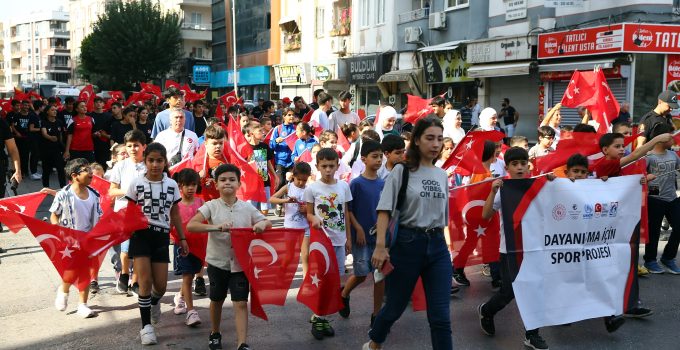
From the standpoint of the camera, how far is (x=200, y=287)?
7383 millimetres

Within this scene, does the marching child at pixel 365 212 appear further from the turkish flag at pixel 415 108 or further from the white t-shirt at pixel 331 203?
the turkish flag at pixel 415 108

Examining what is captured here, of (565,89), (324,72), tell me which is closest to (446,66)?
(565,89)

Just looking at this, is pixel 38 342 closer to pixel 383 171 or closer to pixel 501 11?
pixel 383 171

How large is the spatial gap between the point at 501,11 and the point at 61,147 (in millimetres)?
13950

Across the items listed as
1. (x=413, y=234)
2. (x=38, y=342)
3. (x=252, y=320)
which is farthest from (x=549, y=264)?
(x=38, y=342)

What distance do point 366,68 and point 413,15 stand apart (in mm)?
4256

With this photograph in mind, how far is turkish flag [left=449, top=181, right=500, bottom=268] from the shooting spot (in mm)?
6625

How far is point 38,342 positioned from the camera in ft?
19.5

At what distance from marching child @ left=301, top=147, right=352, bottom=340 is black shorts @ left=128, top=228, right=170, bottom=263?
1231mm

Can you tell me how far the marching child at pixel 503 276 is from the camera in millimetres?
5668

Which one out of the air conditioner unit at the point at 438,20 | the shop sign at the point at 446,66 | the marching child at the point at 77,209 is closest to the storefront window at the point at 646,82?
the shop sign at the point at 446,66

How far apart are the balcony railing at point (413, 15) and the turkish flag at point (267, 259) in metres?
23.6

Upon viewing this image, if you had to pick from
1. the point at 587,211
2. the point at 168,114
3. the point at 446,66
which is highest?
the point at 446,66

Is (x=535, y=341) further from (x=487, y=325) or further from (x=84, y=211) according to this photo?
(x=84, y=211)
